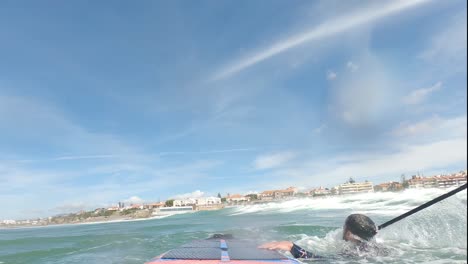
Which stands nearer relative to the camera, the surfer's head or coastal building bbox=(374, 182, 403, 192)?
the surfer's head

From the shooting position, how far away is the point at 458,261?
688 cm

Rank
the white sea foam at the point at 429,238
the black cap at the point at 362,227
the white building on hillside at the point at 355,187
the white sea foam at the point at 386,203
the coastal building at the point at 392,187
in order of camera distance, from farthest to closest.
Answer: the white building on hillside at the point at 355,187 < the coastal building at the point at 392,187 < the white sea foam at the point at 386,203 < the black cap at the point at 362,227 < the white sea foam at the point at 429,238

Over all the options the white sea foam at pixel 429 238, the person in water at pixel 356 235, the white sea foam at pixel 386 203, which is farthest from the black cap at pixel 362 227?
the white sea foam at pixel 386 203

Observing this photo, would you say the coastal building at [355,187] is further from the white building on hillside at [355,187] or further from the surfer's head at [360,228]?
the surfer's head at [360,228]

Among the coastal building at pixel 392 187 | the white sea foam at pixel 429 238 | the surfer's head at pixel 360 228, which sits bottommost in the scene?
the coastal building at pixel 392 187

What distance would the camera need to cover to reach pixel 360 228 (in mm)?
7898

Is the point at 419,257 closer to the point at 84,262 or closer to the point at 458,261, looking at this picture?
the point at 458,261

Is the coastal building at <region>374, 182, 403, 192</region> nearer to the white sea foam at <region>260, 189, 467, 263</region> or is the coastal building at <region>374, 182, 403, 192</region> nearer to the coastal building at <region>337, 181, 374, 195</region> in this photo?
the coastal building at <region>337, 181, 374, 195</region>

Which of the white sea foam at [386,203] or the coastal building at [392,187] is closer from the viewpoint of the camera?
the white sea foam at [386,203]

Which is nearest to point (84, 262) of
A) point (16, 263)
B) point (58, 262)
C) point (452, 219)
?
point (58, 262)

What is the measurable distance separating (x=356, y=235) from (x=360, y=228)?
1.05ft

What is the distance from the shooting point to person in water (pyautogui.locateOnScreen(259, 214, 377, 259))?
25.8 ft

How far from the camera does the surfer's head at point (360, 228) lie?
785cm

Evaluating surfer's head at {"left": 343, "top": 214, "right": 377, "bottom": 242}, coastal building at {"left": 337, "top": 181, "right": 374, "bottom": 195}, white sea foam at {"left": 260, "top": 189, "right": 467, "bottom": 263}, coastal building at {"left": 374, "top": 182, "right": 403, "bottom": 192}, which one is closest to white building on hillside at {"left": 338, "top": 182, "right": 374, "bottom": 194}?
coastal building at {"left": 337, "top": 181, "right": 374, "bottom": 195}
